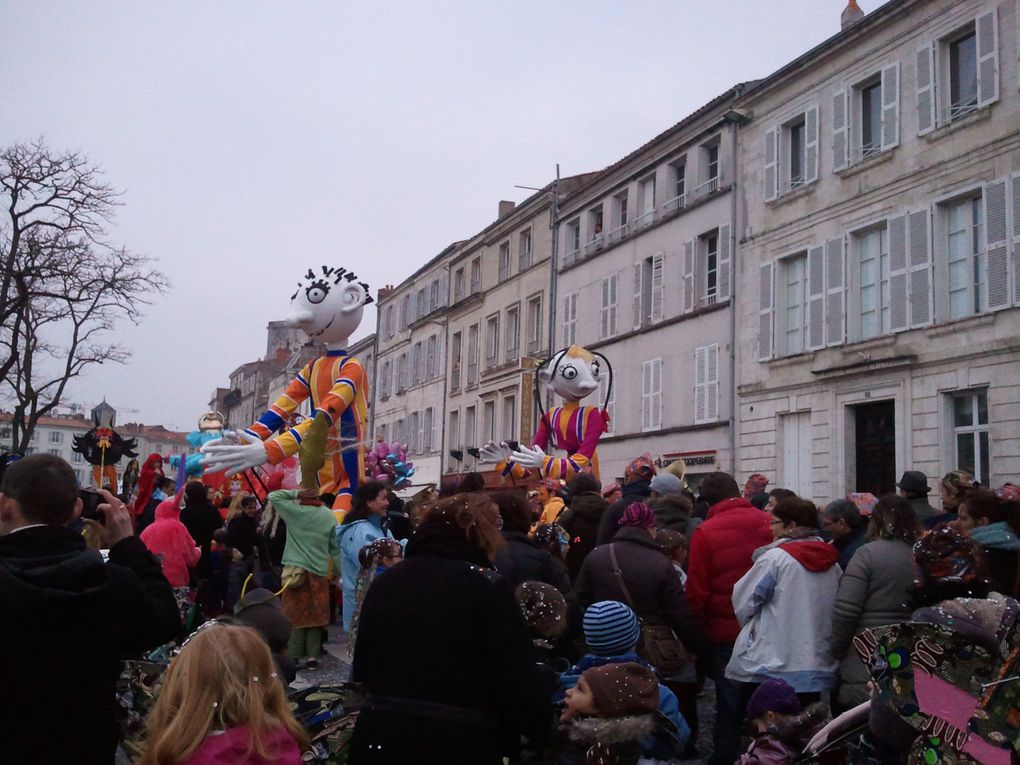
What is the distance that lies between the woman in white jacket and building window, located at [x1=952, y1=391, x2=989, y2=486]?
10.8 m

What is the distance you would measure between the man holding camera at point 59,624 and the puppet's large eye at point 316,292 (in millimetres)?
6078

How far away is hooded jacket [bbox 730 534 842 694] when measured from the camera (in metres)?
5.16

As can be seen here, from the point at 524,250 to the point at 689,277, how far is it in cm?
1087

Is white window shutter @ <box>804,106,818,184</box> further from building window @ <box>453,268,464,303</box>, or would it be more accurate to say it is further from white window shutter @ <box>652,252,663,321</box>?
building window @ <box>453,268,464,303</box>

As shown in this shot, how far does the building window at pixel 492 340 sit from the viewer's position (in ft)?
113

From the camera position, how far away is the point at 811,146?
62.2 ft

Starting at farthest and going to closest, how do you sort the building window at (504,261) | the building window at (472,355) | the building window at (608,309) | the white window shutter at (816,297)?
the building window at (472,355) < the building window at (504,261) < the building window at (608,309) < the white window shutter at (816,297)

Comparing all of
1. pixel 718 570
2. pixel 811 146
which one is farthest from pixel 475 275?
pixel 718 570

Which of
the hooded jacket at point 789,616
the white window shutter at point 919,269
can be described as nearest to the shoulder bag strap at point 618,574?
the hooded jacket at point 789,616

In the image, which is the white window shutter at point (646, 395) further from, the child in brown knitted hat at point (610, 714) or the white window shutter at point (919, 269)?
the child in brown knitted hat at point (610, 714)

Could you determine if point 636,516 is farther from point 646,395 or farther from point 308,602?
point 646,395

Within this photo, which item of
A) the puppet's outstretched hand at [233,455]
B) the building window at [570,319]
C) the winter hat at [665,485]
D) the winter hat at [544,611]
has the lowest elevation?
the winter hat at [544,611]

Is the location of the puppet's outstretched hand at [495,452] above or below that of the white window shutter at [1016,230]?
below

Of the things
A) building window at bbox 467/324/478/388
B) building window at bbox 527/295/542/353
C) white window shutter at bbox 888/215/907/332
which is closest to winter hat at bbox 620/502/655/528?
white window shutter at bbox 888/215/907/332
